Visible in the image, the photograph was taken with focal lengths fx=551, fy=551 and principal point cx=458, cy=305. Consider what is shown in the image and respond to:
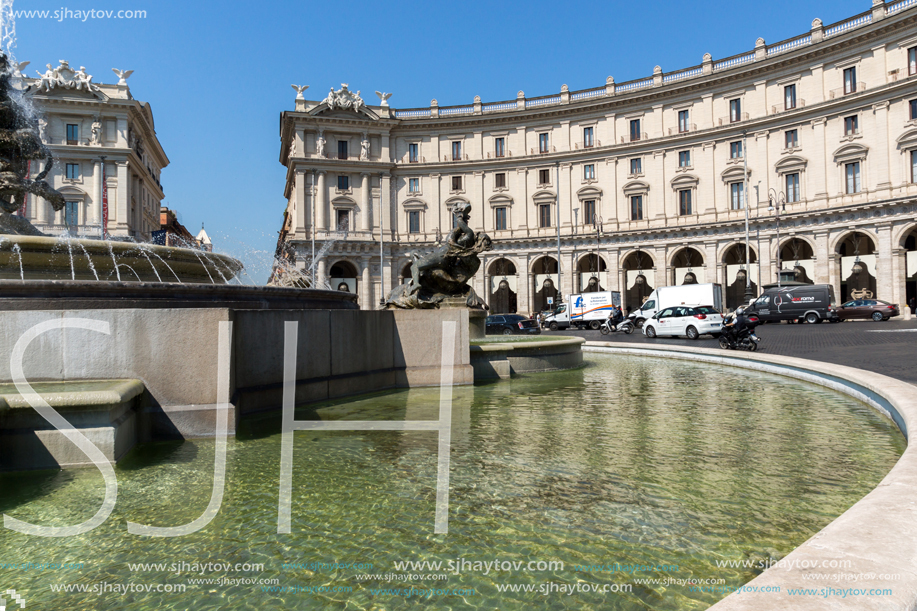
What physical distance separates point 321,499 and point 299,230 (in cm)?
5439

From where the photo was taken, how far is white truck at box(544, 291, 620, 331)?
38.7m

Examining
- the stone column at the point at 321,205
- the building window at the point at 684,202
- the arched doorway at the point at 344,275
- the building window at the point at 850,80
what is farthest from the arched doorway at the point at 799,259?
the stone column at the point at 321,205

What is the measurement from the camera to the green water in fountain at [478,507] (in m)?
2.54

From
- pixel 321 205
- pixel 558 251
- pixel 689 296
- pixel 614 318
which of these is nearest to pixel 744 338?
pixel 614 318

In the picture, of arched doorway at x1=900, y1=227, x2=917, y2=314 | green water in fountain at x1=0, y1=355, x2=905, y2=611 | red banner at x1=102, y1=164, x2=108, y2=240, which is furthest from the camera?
red banner at x1=102, y1=164, x2=108, y2=240

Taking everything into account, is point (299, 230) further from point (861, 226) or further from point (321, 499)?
point (321, 499)

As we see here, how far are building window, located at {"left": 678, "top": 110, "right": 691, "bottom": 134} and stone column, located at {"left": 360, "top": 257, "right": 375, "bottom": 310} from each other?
3255 cm

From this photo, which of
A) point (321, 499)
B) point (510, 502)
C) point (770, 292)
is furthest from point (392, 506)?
point (770, 292)

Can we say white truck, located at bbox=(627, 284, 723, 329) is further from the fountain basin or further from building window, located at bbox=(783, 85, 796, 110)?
the fountain basin

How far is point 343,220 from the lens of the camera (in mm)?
56469

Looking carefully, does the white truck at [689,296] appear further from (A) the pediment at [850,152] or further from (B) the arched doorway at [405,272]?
(B) the arched doorway at [405,272]

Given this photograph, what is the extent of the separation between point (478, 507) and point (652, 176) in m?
53.3

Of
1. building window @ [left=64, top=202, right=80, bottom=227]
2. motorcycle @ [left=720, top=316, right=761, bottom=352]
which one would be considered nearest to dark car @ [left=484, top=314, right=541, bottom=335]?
motorcycle @ [left=720, top=316, right=761, bottom=352]

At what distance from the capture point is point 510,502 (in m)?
3.53
